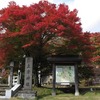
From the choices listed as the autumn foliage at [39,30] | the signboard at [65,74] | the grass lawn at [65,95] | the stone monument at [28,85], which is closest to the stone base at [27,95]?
the stone monument at [28,85]

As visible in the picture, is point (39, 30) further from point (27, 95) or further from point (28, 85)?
point (27, 95)

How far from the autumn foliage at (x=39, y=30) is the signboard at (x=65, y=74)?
165 centimetres

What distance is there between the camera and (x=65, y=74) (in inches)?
748

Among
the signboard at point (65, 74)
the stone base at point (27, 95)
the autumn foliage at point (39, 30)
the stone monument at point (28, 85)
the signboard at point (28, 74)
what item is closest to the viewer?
the stone base at point (27, 95)

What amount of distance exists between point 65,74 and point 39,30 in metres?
3.66

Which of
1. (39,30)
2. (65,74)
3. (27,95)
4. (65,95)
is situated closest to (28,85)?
(27,95)

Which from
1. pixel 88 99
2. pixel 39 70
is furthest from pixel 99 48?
pixel 88 99

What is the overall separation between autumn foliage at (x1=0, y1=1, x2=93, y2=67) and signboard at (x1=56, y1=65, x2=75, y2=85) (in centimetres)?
165

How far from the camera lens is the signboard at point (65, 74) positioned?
18.9m

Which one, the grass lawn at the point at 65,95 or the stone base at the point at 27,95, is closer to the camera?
the grass lawn at the point at 65,95

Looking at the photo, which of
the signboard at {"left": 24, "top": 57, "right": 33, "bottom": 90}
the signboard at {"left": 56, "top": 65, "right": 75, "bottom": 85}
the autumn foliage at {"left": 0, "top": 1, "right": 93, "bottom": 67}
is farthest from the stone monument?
the signboard at {"left": 56, "top": 65, "right": 75, "bottom": 85}

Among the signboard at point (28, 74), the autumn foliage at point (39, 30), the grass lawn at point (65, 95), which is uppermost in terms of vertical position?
the autumn foliage at point (39, 30)

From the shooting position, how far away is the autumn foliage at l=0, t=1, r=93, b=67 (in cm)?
1856

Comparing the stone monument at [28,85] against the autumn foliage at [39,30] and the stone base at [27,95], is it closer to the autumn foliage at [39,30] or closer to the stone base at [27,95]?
the stone base at [27,95]
